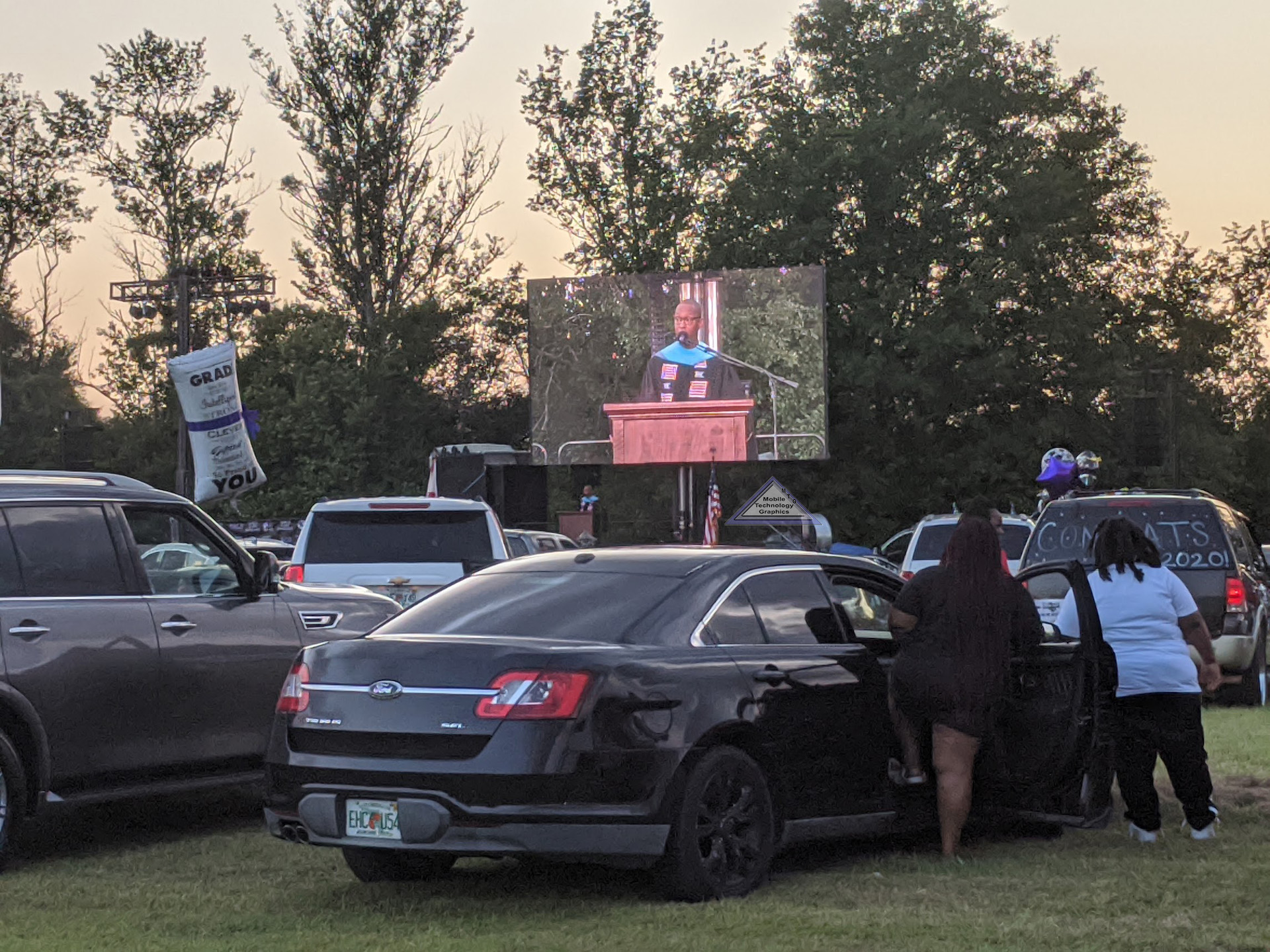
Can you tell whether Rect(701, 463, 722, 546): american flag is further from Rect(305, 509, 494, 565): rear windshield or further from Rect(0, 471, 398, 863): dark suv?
Rect(0, 471, 398, 863): dark suv

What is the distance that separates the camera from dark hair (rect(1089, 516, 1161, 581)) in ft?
31.1

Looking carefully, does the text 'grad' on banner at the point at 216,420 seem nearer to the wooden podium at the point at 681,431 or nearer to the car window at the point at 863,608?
the wooden podium at the point at 681,431

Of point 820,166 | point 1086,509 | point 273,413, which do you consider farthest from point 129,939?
point 273,413

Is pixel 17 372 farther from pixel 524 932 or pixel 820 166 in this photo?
pixel 524 932

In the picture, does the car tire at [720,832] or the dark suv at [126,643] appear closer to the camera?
the car tire at [720,832]

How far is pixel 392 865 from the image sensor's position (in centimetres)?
819

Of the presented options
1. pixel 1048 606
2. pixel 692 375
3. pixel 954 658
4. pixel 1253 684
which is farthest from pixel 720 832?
pixel 692 375

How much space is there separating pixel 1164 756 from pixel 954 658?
60.5 inches

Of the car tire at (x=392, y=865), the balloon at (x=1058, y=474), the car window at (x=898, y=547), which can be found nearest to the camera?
the car tire at (x=392, y=865)

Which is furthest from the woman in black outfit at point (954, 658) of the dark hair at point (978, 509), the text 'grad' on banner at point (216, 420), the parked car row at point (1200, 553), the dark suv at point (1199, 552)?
the text 'grad' on banner at point (216, 420)

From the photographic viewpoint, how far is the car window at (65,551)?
29.7ft

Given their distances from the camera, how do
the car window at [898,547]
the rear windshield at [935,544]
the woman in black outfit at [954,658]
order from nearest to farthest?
the woman in black outfit at [954,658] → the rear windshield at [935,544] → the car window at [898,547]

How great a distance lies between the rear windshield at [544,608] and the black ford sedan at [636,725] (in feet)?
0.04

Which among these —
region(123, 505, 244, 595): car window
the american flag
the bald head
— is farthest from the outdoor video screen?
region(123, 505, 244, 595): car window
